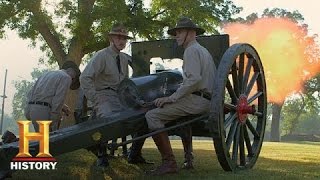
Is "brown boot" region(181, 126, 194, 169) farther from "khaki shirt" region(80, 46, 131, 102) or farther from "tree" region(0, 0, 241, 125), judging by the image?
"tree" region(0, 0, 241, 125)

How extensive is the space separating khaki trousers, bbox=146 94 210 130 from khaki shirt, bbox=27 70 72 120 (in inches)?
54.4

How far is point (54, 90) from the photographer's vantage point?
231 inches

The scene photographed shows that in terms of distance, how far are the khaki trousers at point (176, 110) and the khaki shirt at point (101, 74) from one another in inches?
37.5

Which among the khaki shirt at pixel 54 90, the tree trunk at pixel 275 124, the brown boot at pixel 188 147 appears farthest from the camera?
the tree trunk at pixel 275 124

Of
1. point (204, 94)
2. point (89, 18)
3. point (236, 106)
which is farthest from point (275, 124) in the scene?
point (204, 94)

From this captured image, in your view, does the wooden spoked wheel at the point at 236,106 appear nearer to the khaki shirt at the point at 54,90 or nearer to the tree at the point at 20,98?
the khaki shirt at the point at 54,90

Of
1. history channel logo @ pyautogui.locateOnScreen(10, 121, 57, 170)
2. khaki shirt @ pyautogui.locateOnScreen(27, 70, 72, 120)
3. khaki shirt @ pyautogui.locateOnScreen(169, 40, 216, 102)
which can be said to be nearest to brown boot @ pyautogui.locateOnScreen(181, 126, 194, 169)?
khaki shirt @ pyautogui.locateOnScreen(169, 40, 216, 102)

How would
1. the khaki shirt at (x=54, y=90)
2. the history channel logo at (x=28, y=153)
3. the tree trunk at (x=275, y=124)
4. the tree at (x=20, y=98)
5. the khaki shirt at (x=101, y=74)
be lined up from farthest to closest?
the tree at (x=20, y=98) < the tree trunk at (x=275, y=124) < the khaki shirt at (x=54, y=90) < the khaki shirt at (x=101, y=74) < the history channel logo at (x=28, y=153)

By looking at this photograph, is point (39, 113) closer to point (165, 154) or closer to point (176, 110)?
point (165, 154)

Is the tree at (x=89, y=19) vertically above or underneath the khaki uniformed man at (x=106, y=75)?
above

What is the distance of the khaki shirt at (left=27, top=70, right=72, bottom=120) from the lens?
19.1ft

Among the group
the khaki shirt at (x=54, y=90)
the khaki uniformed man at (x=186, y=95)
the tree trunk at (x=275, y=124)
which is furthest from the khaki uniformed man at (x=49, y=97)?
the tree trunk at (x=275, y=124)

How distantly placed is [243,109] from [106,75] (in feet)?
5.52

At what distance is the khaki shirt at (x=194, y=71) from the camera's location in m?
4.97
